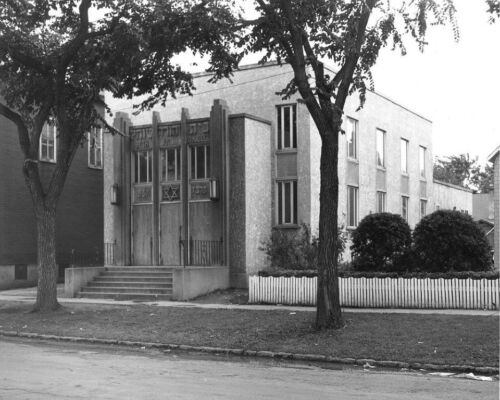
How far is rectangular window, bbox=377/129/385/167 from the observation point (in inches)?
1139

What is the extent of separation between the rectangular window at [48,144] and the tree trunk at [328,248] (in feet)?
55.8

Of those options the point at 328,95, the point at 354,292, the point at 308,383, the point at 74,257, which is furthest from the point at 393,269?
the point at 74,257

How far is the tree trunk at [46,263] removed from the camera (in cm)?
1775

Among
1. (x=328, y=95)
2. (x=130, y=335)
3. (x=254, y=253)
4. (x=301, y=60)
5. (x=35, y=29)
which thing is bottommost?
(x=130, y=335)

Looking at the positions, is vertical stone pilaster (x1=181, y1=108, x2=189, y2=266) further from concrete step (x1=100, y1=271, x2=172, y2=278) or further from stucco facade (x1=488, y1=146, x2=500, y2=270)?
stucco facade (x1=488, y1=146, x2=500, y2=270)

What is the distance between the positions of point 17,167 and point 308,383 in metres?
20.2

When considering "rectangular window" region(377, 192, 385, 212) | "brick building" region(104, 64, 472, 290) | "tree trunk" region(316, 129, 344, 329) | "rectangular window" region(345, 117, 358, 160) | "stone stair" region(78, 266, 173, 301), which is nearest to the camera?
"tree trunk" region(316, 129, 344, 329)

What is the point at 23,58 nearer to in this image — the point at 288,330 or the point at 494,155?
the point at 288,330

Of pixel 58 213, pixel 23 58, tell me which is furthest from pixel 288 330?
pixel 58 213

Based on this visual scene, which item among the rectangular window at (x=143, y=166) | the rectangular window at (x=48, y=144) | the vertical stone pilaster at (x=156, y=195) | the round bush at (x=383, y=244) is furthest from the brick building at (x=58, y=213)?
the round bush at (x=383, y=244)

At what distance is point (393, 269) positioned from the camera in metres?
18.8

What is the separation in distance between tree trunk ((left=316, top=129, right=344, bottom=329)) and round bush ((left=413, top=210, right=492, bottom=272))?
18.4 feet

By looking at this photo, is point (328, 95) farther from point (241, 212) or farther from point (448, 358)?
point (241, 212)

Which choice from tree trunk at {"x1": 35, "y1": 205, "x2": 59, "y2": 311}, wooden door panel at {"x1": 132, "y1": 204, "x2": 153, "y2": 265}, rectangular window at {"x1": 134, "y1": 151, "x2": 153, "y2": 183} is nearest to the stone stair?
wooden door panel at {"x1": 132, "y1": 204, "x2": 153, "y2": 265}
